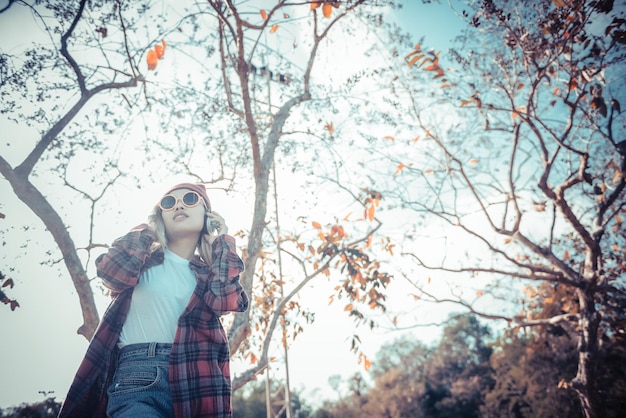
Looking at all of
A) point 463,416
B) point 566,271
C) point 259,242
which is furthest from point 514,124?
point 463,416

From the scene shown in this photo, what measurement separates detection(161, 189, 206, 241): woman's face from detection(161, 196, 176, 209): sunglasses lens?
0.06 feet

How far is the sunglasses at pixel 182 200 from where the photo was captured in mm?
2180

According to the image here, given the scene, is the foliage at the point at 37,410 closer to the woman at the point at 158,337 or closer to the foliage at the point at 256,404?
the woman at the point at 158,337

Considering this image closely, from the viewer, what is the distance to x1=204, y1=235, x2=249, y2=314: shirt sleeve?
1818 millimetres

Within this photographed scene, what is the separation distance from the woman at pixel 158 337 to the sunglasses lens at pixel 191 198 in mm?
266

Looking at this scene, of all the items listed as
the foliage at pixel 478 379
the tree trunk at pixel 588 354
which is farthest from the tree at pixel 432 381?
the tree trunk at pixel 588 354

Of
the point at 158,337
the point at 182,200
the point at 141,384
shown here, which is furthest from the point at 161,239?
the point at 141,384

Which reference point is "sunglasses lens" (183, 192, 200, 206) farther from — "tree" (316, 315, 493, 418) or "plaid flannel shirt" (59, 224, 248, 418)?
"tree" (316, 315, 493, 418)

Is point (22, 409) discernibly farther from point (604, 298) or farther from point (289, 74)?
point (604, 298)

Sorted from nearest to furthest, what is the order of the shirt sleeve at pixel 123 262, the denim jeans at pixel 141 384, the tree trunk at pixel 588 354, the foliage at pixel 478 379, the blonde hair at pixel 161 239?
the denim jeans at pixel 141 384 < the shirt sleeve at pixel 123 262 < the blonde hair at pixel 161 239 < the tree trunk at pixel 588 354 < the foliage at pixel 478 379

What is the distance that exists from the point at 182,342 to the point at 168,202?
91cm

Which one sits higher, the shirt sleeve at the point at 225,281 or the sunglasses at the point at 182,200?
the sunglasses at the point at 182,200

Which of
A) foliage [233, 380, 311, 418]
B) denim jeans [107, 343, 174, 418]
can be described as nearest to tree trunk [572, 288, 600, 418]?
denim jeans [107, 343, 174, 418]

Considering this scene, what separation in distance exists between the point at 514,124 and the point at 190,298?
6.07 meters
